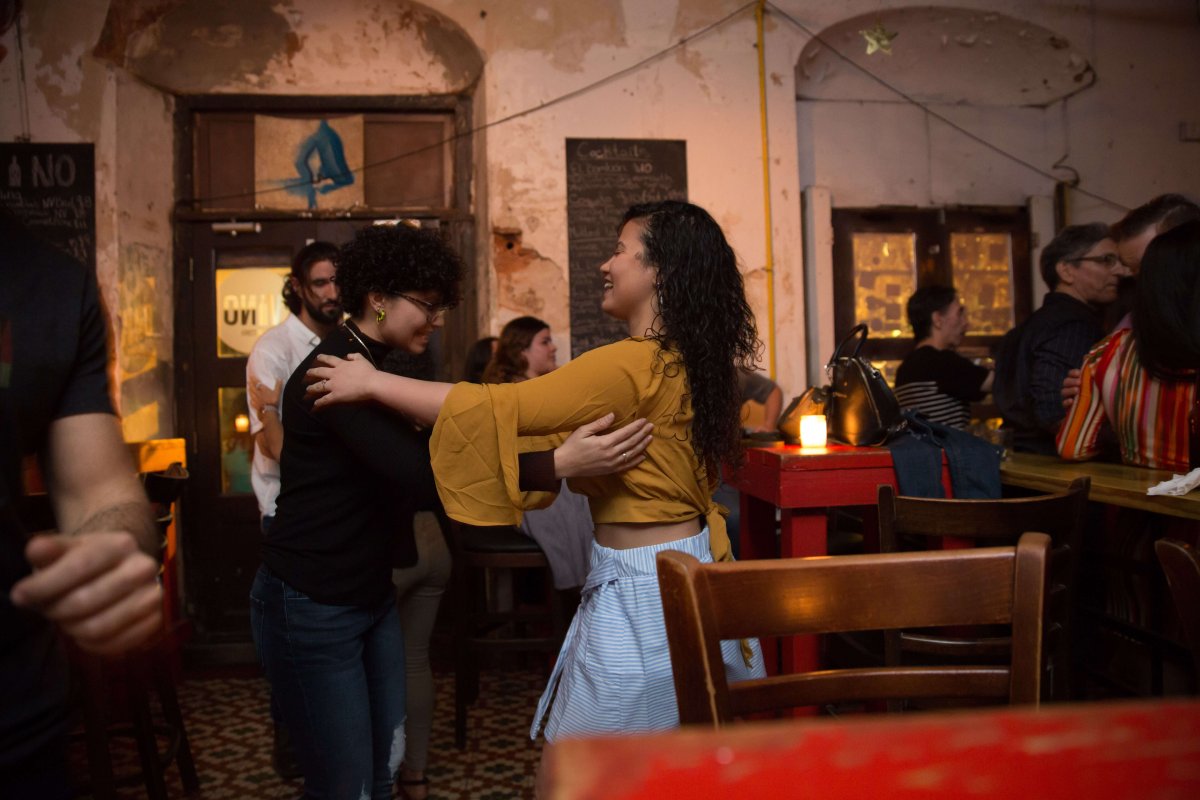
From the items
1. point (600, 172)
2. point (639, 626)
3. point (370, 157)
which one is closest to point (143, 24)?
point (370, 157)

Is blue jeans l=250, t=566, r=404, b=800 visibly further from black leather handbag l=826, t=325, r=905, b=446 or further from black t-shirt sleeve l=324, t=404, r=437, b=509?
black leather handbag l=826, t=325, r=905, b=446

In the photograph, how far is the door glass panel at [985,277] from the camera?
16.6 ft

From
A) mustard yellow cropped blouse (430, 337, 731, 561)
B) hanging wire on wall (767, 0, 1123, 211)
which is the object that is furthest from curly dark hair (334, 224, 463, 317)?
hanging wire on wall (767, 0, 1123, 211)

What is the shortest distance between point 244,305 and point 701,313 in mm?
3620

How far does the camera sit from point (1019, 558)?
3.14 feet

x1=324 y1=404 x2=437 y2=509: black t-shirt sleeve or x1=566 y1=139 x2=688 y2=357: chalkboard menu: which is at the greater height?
x1=566 y1=139 x2=688 y2=357: chalkboard menu

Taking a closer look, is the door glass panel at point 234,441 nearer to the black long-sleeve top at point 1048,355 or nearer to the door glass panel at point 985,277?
the black long-sleeve top at point 1048,355

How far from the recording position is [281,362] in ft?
9.21

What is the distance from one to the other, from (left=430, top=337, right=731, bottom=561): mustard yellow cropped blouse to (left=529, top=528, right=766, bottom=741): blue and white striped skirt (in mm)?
106

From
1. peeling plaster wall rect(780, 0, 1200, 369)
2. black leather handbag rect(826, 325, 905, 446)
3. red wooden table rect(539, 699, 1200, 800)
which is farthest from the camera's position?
peeling plaster wall rect(780, 0, 1200, 369)

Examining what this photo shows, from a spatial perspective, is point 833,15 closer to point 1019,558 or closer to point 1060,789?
point 1019,558

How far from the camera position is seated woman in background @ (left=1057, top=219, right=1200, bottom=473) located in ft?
6.99

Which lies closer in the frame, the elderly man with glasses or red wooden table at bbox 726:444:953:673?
red wooden table at bbox 726:444:953:673

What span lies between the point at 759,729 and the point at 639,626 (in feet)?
4.00
